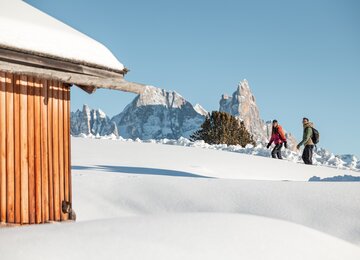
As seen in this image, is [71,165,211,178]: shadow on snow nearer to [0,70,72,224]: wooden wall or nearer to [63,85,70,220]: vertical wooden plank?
[63,85,70,220]: vertical wooden plank

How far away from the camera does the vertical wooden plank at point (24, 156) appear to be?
24.3 feet

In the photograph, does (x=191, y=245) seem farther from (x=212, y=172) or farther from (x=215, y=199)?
(x=212, y=172)

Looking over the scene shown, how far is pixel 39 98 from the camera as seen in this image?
7.73 meters

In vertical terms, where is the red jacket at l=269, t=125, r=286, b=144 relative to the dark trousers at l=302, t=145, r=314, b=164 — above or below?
above

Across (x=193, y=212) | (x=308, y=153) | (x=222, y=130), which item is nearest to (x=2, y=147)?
(x=193, y=212)

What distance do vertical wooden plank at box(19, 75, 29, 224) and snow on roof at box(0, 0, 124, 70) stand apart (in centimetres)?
63

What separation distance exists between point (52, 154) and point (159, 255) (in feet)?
9.74

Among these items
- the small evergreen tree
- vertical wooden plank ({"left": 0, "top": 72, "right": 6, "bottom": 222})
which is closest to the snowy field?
vertical wooden plank ({"left": 0, "top": 72, "right": 6, "bottom": 222})

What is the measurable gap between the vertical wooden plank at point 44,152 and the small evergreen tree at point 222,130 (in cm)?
3217

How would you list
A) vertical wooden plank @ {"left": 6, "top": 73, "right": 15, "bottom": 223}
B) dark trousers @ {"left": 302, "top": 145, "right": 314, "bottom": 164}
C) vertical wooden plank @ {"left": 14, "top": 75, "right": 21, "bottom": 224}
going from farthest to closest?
1. dark trousers @ {"left": 302, "top": 145, "right": 314, "bottom": 164}
2. vertical wooden plank @ {"left": 14, "top": 75, "right": 21, "bottom": 224}
3. vertical wooden plank @ {"left": 6, "top": 73, "right": 15, "bottom": 223}

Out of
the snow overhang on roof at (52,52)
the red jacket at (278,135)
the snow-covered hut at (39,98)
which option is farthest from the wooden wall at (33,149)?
the red jacket at (278,135)

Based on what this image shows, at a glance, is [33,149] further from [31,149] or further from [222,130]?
[222,130]

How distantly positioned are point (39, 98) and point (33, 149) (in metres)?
0.71

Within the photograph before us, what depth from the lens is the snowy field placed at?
5.79 meters
